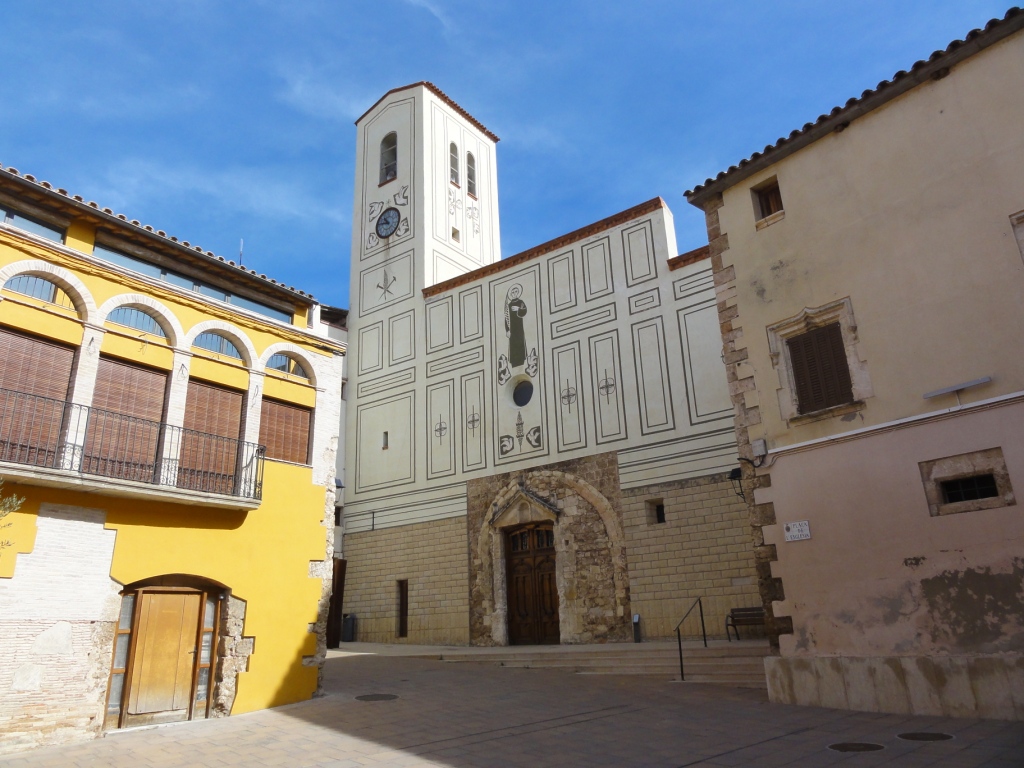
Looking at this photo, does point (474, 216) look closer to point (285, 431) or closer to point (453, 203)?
point (453, 203)

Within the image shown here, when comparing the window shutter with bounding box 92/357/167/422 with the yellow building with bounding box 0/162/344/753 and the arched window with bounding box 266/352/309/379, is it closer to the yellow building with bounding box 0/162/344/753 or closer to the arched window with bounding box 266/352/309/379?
the yellow building with bounding box 0/162/344/753

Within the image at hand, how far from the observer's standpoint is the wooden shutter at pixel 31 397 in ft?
29.5

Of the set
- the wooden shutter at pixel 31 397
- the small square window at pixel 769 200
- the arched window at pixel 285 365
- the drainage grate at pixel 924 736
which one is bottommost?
the drainage grate at pixel 924 736

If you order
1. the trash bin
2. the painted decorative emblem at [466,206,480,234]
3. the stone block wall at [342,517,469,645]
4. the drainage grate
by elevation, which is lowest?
the drainage grate

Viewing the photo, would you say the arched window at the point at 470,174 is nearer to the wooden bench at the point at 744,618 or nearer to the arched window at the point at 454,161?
the arched window at the point at 454,161

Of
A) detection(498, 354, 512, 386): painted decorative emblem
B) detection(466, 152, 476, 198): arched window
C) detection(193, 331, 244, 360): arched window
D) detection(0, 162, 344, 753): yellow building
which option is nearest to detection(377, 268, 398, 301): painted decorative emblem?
detection(466, 152, 476, 198): arched window

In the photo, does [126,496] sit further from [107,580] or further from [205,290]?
[205,290]

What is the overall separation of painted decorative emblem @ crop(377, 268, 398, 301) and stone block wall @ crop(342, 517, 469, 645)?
784 centimetres

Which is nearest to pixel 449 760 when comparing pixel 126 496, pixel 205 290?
pixel 126 496

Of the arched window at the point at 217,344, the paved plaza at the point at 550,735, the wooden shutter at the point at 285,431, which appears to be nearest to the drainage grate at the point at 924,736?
the paved plaza at the point at 550,735

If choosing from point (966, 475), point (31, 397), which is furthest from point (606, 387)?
point (31, 397)

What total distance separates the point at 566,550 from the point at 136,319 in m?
11.3

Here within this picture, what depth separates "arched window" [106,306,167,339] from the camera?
412 inches

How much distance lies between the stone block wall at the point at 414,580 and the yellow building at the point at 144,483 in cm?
842
